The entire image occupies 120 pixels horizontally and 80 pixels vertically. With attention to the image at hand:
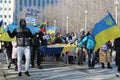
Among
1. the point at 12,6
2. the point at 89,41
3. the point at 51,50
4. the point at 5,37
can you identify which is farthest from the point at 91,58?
the point at 12,6

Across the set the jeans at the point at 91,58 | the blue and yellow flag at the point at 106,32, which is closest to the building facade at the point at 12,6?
the jeans at the point at 91,58

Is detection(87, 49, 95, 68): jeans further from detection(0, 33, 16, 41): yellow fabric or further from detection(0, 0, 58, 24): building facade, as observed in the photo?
detection(0, 0, 58, 24): building facade

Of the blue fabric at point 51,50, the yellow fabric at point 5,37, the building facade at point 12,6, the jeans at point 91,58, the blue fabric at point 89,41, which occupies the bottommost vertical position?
the jeans at point 91,58

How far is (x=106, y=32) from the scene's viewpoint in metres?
14.0

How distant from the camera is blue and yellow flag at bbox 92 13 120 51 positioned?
13875mm

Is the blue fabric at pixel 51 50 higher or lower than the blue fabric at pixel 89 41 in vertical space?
lower

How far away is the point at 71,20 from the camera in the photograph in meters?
68.4

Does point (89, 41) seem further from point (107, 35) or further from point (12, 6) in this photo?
point (12, 6)

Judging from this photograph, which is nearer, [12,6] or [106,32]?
[106,32]

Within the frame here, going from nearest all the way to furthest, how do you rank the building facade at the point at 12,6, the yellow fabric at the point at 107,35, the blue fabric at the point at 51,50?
1. the yellow fabric at the point at 107,35
2. the blue fabric at the point at 51,50
3. the building facade at the point at 12,6

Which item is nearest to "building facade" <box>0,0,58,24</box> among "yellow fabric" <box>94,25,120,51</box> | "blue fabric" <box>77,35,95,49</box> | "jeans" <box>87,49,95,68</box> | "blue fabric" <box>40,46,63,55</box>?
"blue fabric" <box>40,46,63,55</box>

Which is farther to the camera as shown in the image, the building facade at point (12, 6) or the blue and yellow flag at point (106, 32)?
the building facade at point (12, 6)

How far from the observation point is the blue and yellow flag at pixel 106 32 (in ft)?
45.5

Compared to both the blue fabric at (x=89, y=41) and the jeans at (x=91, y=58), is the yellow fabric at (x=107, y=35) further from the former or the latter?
the jeans at (x=91, y=58)
